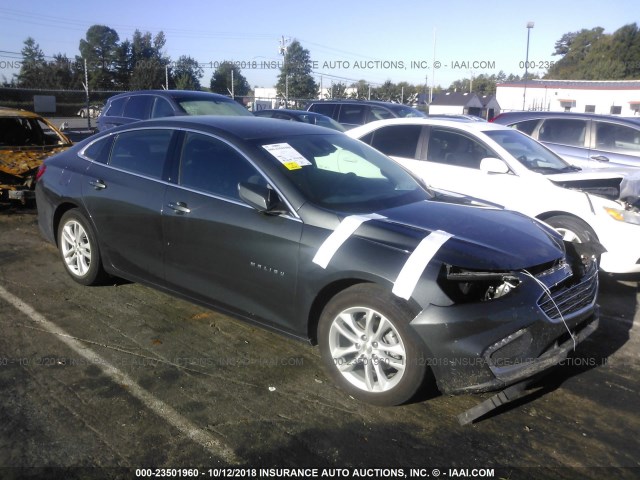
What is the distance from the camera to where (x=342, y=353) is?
3551mm

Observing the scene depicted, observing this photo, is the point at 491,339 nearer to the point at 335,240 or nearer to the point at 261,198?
the point at 335,240

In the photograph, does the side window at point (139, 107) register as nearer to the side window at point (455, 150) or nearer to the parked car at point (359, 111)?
the parked car at point (359, 111)

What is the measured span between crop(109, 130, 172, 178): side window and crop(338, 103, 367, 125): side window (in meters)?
10.0

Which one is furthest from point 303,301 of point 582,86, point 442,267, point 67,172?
point 582,86

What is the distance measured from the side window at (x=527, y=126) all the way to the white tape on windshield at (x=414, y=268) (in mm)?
7078

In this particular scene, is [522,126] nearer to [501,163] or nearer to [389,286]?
[501,163]

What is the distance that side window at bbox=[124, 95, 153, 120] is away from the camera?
10539 millimetres

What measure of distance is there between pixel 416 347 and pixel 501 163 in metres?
3.60

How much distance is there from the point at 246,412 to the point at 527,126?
797 centimetres

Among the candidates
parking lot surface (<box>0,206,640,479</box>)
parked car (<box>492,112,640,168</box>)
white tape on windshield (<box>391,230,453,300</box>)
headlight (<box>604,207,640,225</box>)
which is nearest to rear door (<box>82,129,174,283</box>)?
parking lot surface (<box>0,206,640,479</box>)

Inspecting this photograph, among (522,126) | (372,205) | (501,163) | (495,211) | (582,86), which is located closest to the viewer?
(372,205)

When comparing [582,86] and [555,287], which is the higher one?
[582,86]

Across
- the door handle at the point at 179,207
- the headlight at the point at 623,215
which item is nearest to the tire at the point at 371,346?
the door handle at the point at 179,207

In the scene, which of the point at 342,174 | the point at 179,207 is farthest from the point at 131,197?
the point at 342,174
